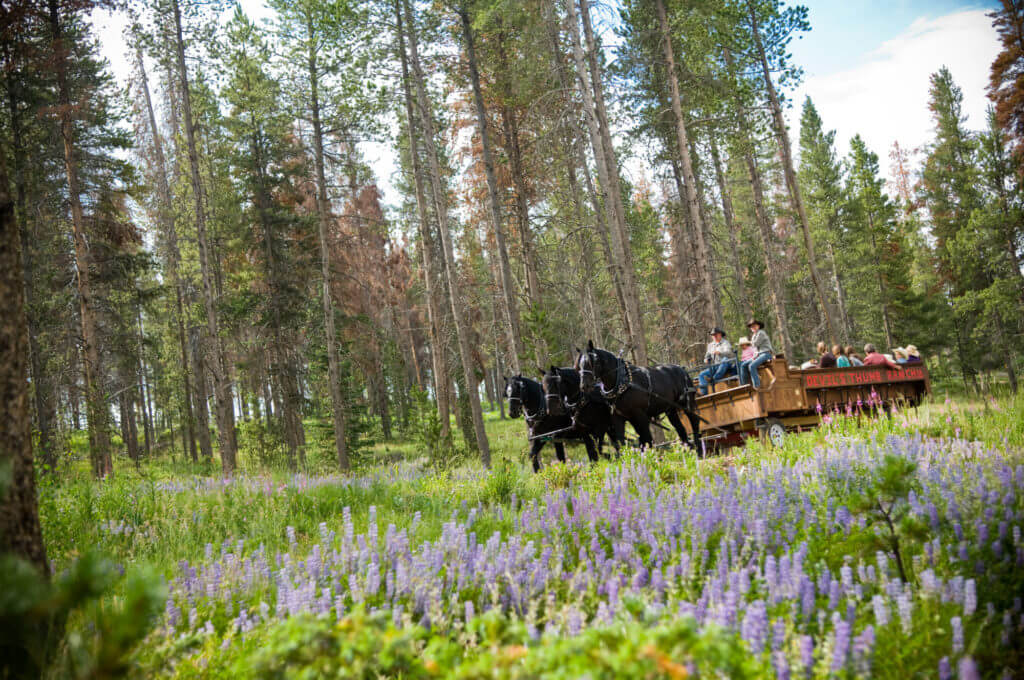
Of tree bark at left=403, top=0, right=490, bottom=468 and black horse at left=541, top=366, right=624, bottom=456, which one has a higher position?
tree bark at left=403, top=0, right=490, bottom=468

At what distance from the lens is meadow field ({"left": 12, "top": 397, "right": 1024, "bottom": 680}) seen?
1.88 meters

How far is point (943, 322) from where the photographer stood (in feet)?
109

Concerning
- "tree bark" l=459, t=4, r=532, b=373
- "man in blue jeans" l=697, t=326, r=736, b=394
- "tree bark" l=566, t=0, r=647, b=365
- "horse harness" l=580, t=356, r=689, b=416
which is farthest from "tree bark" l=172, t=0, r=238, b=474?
"man in blue jeans" l=697, t=326, r=736, b=394

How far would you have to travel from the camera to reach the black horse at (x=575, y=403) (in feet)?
35.1

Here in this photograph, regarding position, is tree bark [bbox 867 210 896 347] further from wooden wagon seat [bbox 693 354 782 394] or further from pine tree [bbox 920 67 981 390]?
wooden wagon seat [bbox 693 354 782 394]

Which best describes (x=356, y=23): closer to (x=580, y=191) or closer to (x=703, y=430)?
(x=580, y=191)

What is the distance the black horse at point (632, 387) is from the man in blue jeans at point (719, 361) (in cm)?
136

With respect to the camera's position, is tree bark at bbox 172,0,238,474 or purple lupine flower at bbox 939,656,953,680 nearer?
purple lupine flower at bbox 939,656,953,680

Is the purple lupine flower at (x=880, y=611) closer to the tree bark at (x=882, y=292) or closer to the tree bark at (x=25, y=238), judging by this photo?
the tree bark at (x=25, y=238)

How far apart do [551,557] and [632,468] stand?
268 cm

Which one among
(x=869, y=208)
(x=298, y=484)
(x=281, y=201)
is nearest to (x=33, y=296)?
(x=281, y=201)

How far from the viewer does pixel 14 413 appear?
116 inches

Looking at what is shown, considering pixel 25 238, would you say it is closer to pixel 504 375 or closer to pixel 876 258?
pixel 504 375

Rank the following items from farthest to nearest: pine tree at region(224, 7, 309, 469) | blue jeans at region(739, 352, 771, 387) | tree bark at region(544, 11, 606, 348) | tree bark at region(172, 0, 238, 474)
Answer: pine tree at region(224, 7, 309, 469)
tree bark at region(172, 0, 238, 474)
tree bark at region(544, 11, 606, 348)
blue jeans at region(739, 352, 771, 387)
